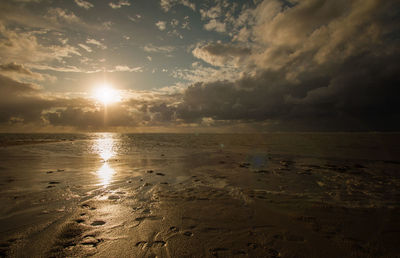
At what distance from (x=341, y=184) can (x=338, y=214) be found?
5306 mm

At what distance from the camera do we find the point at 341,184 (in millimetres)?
10766

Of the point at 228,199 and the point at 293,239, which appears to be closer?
the point at 293,239

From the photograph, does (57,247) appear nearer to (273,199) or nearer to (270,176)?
(273,199)

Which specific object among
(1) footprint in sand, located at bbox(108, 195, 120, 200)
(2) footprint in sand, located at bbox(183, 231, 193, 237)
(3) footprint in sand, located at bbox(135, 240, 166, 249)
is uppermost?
(3) footprint in sand, located at bbox(135, 240, 166, 249)

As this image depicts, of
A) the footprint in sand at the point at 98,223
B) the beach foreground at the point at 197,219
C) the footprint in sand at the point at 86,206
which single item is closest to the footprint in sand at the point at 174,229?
the beach foreground at the point at 197,219

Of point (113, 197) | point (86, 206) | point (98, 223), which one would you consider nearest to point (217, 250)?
point (98, 223)

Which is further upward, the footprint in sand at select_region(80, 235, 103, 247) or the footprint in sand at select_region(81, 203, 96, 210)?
the footprint in sand at select_region(80, 235, 103, 247)

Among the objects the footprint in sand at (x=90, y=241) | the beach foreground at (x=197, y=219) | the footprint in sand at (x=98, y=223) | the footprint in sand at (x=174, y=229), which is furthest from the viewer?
the footprint in sand at (x=98, y=223)

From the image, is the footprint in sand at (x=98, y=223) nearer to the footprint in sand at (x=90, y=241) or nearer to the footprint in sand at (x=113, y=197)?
the footprint in sand at (x=90, y=241)

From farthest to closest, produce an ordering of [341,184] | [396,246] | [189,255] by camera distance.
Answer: [341,184] < [396,246] < [189,255]

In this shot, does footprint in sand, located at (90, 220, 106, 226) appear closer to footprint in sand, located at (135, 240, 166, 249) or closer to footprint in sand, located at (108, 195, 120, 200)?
footprint in sand, located at (135, 240, 166, 249)

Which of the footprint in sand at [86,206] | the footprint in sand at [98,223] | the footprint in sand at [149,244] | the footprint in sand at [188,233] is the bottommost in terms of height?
the footprint in sand at [86,206]

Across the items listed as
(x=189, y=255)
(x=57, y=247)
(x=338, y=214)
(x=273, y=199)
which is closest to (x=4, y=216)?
(x=57, y=247)

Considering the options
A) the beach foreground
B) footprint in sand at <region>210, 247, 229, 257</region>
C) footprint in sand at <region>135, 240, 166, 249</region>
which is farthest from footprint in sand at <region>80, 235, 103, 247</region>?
footprint in sand at <region>210, 247, 229, 257</region>
